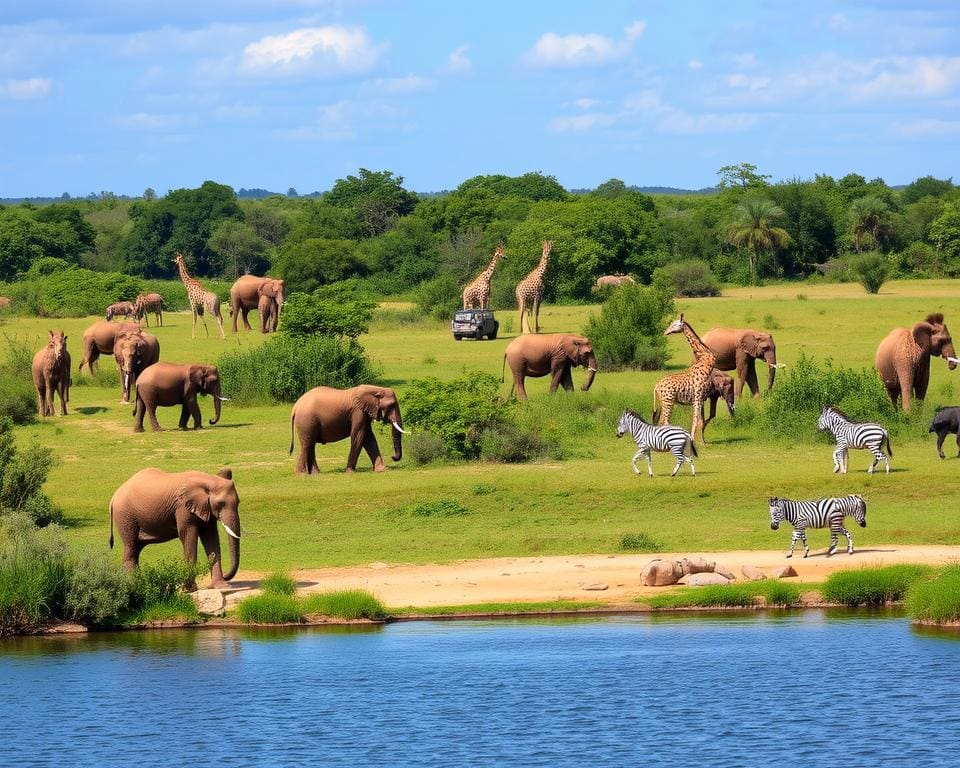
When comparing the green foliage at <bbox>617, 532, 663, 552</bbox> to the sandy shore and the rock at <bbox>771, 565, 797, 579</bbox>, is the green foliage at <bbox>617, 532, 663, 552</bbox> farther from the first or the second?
the rock at <bbox>771, 565, 797, 579</bbox>

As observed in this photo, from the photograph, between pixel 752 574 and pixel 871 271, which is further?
pixel 871 271

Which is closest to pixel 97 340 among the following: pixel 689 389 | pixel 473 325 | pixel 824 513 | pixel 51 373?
pixel 51 373

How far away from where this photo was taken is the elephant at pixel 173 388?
3525 cm

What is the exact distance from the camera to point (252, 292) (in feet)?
189

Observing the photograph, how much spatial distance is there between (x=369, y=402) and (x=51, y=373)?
42.1 ft

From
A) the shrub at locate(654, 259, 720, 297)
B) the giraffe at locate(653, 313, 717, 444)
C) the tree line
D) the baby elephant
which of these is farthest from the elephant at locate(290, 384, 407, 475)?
the shrub at locate(654, 259, 720, 297)

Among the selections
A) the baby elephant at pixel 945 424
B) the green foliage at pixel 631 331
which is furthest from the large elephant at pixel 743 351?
the baby elephant at pixel 945 424

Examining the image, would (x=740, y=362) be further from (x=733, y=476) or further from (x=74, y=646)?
(x=74, y=646)

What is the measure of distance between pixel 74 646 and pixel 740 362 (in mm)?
20918

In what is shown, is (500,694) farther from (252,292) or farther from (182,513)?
(252,292)

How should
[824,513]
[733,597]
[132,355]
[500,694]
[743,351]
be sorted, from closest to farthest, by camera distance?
[500,694], [733,597], [824,513], [743,351], [132,355]

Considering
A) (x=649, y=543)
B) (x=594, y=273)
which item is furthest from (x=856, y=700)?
(x=594, y=273)

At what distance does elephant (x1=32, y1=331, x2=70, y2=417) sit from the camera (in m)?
38.7

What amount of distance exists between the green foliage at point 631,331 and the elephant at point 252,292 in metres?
13.6
